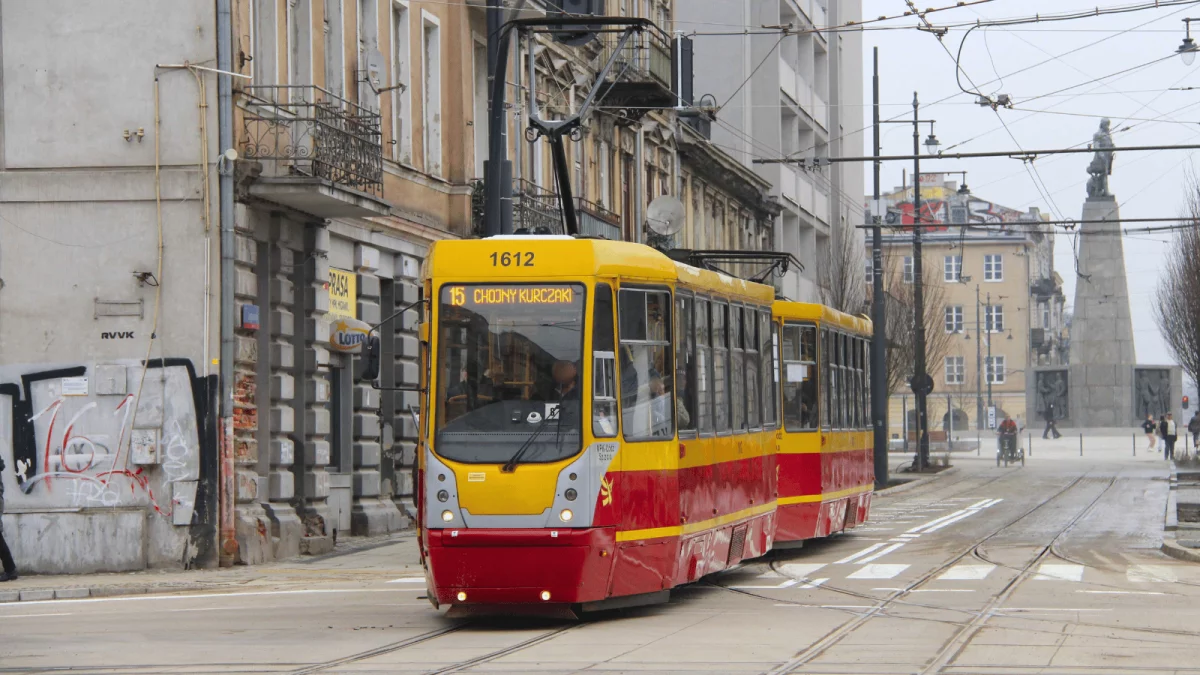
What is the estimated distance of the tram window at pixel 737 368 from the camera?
18.0m

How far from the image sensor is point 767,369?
783 inches

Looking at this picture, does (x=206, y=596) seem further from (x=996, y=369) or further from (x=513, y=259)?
(x=996, y=369)

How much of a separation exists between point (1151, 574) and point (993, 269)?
382 ft

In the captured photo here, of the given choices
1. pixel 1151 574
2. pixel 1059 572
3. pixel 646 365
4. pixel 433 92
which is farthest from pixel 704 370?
pixel 433 92

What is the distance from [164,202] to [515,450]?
9.90 metres

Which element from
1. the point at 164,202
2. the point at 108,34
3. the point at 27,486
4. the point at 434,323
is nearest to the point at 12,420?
the point at 27,486

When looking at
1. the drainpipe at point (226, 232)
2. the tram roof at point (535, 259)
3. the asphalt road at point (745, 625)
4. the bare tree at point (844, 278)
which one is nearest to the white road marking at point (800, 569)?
the asphalt road at point (745, 625)

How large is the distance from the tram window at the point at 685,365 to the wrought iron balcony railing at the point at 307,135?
7865 mm

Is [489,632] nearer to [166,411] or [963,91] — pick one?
[166,411]

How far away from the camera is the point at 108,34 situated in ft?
75.8

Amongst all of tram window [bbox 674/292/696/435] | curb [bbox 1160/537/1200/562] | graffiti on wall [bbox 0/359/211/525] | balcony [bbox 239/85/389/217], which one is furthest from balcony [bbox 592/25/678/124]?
tram window [bbox 674/292/696/435]

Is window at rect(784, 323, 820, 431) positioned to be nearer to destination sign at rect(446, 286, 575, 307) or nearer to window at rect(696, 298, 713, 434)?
window at rect(696, 298, 713, 434)

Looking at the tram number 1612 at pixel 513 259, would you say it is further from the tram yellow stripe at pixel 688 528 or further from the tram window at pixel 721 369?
the tram window at pixel 721 369

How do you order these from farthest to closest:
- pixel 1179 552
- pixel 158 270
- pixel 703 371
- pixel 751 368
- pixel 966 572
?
pixel 158 270 → pixel 1179 552 → pixel 966 572 → pixel 751 368 → pixel 703 371
